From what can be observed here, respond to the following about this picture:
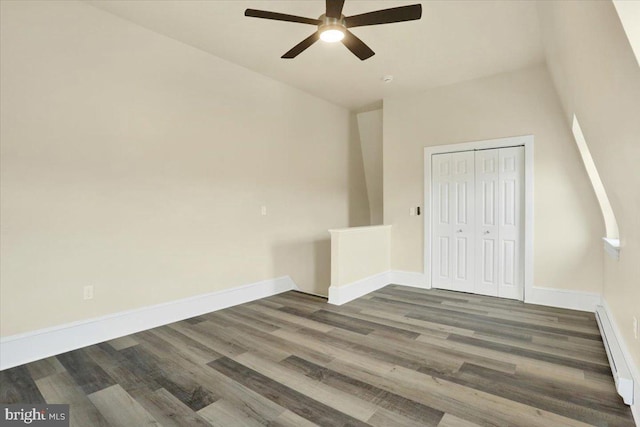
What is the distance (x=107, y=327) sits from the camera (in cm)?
299

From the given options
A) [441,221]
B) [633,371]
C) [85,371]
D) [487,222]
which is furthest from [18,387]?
[487,222]

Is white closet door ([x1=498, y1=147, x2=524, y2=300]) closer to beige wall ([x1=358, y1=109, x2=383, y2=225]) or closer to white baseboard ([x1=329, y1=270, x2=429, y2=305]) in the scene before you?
white baseboard ([x1=329, y1=270, x2=429, y2=305])

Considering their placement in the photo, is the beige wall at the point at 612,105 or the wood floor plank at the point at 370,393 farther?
the wood floor plank at the point at 370,393

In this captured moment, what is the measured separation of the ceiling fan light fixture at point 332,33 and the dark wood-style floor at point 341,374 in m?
2.49

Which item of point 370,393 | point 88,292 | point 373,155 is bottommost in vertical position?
point 370,393

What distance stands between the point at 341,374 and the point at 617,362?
1.87m

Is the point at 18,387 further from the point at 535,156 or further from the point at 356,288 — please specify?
the point at 535,156

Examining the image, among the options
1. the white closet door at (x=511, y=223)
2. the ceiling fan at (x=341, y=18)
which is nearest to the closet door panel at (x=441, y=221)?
the white closet door at (x=511, y=223)

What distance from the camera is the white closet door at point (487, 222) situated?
4.28 metres

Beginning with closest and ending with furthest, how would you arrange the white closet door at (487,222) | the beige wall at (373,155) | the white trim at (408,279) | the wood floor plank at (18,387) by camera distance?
the wood floor plank at (18,387)
the white closet door at (487,222)
the white trim at (408,279)
the beige wall at (373,155)

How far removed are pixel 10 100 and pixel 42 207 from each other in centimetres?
84

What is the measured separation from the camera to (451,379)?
226cm

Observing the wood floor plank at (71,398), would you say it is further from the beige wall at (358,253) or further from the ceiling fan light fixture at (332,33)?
the ceiling fan light fixture at (332,33)

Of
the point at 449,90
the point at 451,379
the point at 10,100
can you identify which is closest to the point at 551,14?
the point at 449,90
